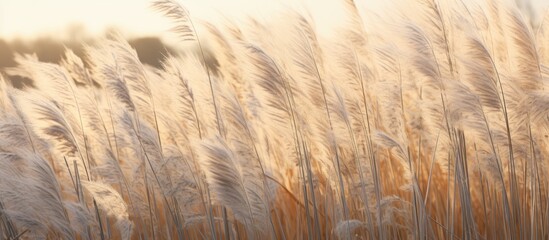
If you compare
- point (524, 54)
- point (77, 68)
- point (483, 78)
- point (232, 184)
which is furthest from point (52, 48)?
point (232, 184)

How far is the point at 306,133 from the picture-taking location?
5.05m

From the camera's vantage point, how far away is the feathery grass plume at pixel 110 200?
4363 mm

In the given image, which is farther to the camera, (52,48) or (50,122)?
(52,48)

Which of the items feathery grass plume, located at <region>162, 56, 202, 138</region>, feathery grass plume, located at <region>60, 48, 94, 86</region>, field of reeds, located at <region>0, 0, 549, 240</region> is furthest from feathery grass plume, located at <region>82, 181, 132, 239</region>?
feathery grass plume, located at <region>60, 48, 94, 86</region>

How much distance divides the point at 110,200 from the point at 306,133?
1103mm

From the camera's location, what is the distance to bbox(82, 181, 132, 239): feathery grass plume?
4.36 meters

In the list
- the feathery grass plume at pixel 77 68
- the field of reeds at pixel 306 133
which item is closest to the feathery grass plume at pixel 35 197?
the field of reeds at pixel 306 133

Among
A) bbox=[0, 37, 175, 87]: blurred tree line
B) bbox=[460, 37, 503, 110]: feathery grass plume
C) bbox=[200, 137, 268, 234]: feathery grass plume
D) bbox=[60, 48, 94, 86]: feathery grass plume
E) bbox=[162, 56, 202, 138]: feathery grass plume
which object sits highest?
bbox=[0, 37, 175, 87]: blurred tree line

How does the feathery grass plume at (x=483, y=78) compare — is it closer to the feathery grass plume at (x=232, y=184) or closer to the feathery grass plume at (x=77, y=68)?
the feathery grass plume at (x=232, y=184)

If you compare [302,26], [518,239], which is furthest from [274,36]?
[518,239]

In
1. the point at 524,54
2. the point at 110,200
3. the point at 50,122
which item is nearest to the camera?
the point at 110,200

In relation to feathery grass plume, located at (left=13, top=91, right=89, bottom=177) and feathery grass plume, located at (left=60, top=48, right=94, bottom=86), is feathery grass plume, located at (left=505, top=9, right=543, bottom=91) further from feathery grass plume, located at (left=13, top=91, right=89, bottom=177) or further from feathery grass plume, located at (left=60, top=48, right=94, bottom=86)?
feathery grass plume, located at (left=60, top=48, right=94, bottom=86)

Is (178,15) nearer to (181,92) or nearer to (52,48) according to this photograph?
(181,92)

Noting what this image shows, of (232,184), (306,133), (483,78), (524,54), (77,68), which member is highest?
(77,68)
